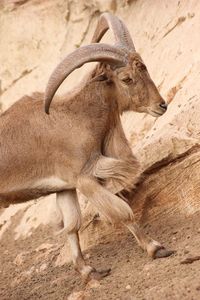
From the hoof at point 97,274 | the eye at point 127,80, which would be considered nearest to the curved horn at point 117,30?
the eye at point 127,80

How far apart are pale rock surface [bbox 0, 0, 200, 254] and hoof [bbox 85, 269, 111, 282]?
3.11 feet

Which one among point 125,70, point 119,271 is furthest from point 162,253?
point 125,70

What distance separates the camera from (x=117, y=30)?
8.53 meters

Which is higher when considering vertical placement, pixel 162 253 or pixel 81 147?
pixel 81 147

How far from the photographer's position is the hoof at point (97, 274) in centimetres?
807

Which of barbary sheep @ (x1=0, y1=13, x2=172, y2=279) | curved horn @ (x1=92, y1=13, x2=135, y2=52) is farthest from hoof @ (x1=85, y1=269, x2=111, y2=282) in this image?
curved horn @ (x1=92, y1=13, x2=135, y2=52)

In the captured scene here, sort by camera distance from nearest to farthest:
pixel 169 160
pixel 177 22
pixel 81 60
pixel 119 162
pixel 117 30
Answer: pixel 81 60, pixel 119 162, pixel 117 30, pixel 169 160, pixel 177 22

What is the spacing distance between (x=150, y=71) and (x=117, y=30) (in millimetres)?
4086

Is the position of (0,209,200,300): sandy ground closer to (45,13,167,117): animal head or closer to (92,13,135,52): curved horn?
(45,13,167,117): animal head

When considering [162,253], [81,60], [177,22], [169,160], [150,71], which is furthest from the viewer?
[177,22]

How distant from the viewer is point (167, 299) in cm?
663

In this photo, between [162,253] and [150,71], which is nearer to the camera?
[162,253]

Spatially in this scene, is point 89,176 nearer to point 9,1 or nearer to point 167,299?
point 167,299

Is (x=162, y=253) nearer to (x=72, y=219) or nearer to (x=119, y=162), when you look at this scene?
(x=119, y=162)
